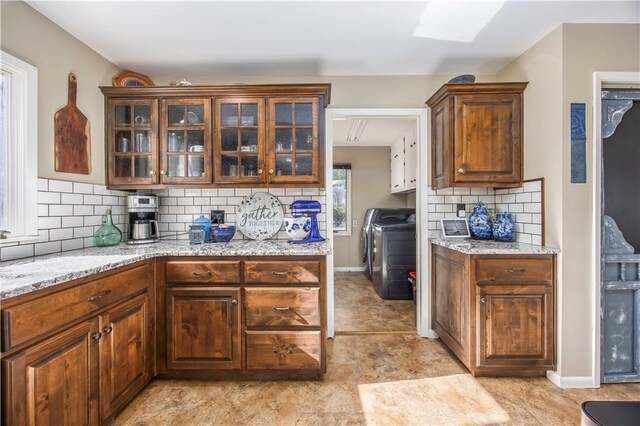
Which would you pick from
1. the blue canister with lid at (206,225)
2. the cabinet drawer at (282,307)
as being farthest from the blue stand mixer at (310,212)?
the blue canister with lid at (206,225)

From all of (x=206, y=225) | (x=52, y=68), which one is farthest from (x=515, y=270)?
(x=52, y=68)

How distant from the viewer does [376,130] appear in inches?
175

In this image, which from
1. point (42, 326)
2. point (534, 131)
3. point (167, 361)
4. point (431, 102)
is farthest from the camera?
point (431, 102)

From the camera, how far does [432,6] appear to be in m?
1.89

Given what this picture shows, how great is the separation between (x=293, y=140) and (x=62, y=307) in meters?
1.72

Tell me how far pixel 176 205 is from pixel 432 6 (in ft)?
8.01

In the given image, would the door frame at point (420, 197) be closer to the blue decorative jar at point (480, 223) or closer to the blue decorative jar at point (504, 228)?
the blue decorative jar at point (480, 223)

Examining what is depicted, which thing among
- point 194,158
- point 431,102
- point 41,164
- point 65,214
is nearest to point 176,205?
point 194,158

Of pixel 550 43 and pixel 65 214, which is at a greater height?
pixel 550 43

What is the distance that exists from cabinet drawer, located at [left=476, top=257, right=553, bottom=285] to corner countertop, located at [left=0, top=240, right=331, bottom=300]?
107 centimetres

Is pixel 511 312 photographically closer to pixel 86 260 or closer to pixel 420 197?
pixel 420 197

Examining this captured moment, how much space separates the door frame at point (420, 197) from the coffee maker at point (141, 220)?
1440 millimetres

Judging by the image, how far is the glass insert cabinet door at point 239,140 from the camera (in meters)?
2.46

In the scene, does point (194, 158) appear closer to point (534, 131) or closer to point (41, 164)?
point (41, 164)
